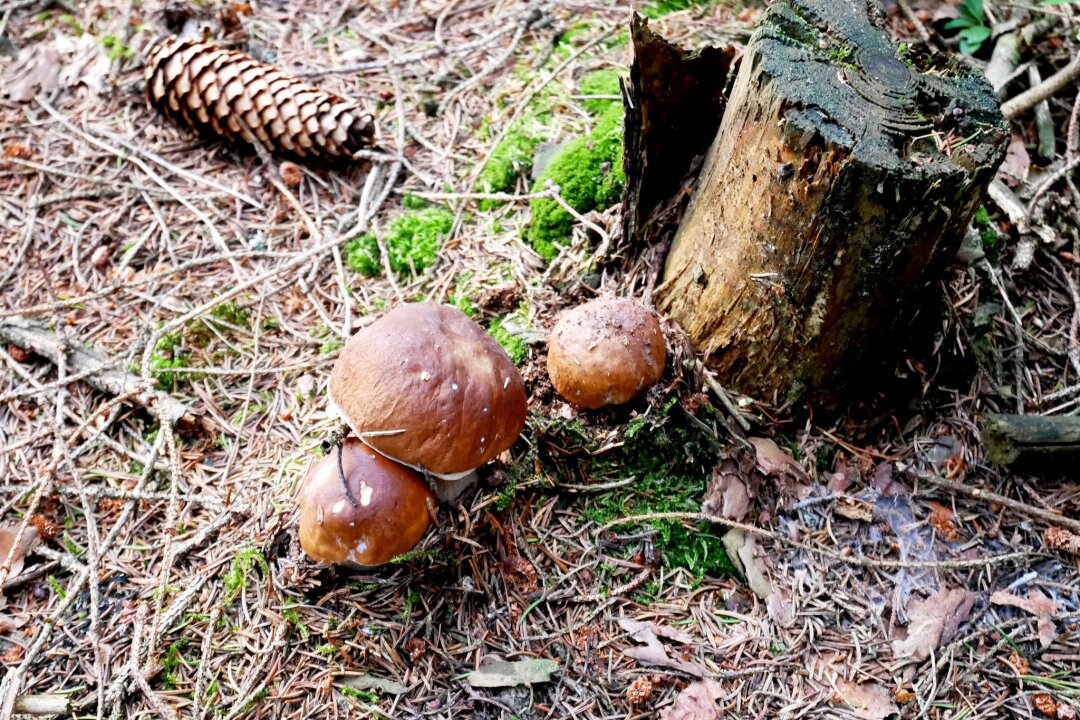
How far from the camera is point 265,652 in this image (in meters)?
2.44

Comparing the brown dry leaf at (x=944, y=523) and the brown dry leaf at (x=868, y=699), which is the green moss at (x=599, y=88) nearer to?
the brown dry leaf at (x=944, y=523)

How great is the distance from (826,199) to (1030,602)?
5.46 feet

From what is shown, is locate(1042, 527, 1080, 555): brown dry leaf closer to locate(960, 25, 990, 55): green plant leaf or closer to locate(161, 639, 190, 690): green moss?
locate(960, 25, 990, 55): green plant leaf

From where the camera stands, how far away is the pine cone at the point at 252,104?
3906mm

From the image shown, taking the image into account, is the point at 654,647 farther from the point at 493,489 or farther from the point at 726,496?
the point at 493,489

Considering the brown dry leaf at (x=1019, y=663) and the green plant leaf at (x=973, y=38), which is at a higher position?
the green plant leaf at (x=973, y=38)

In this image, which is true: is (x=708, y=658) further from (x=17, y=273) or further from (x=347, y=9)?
(x=347, y=9)

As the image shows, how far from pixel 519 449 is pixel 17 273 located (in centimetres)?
282

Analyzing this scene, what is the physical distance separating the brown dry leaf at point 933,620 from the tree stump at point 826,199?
2.73 feet

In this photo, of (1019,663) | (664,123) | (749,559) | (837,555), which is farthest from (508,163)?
(1019,663)

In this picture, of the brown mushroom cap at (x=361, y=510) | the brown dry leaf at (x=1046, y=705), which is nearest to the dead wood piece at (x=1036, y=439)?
the brown dry leaf at (x=1046, y=705)

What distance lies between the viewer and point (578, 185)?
11.4ft

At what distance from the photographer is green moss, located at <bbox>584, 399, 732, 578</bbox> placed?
108 inches

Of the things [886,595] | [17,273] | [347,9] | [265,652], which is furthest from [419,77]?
→ [886,595]
